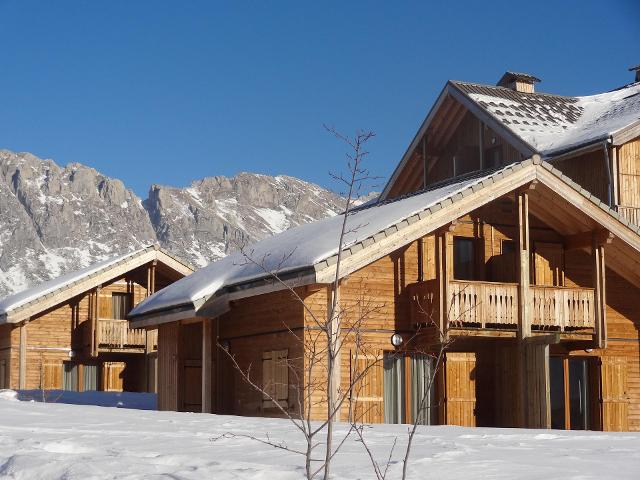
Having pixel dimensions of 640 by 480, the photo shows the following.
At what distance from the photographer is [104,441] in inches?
479

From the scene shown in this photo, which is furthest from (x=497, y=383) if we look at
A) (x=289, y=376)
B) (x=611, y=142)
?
(x=611, y=142)

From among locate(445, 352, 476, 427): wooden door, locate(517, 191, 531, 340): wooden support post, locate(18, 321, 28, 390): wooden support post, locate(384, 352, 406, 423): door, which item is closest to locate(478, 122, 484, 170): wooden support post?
locate(517, 191, 531, 340): wooden support post

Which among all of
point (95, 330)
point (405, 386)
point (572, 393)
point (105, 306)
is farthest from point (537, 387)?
point (105, 306)

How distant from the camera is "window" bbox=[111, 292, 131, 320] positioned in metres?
38.6

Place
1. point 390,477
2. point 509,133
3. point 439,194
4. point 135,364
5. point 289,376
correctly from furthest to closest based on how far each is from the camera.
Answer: point 135,364 < point 509,133 < point 439,194 < point 289,376 < point 390,477

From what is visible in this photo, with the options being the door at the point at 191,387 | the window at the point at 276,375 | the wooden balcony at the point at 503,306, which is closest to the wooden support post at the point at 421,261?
the wooden balcony at the point at 503,306

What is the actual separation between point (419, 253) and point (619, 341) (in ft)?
17.1

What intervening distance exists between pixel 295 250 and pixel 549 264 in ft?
19.1

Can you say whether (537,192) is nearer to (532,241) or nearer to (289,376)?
(532,241)

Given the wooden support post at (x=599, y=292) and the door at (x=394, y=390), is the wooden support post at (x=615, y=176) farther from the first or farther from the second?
the door at (x=394, y=390)

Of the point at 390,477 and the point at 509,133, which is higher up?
the point at 509,133

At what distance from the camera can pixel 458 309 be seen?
68.9 feet

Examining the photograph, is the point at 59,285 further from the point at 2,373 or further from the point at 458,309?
the point at 458,309

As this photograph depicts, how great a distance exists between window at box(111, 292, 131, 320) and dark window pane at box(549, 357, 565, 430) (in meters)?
19.0
